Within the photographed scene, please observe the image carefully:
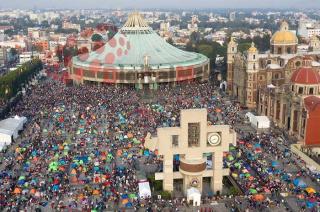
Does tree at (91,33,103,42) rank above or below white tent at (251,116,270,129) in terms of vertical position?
Result: above

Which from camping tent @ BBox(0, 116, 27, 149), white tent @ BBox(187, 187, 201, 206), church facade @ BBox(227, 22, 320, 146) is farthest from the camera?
church facade @ BBox(227, 22, 320, 146)

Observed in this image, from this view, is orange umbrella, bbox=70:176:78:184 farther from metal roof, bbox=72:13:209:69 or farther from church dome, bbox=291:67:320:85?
metal roof, bbox=72:13:209:69

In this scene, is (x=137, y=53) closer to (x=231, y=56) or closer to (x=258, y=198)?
(x=231, y=56)

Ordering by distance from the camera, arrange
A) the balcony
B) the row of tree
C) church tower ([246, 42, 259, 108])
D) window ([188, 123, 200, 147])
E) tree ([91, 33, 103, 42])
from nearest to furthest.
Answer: window ([188, 123, 200, 147]) < the balcony < church tower ([246, 42, 259, 108]) < the row of tree < tree ([91, 33, 103, 42])

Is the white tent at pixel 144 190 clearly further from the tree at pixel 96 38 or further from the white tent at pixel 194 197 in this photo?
the tree at pixel 96 38

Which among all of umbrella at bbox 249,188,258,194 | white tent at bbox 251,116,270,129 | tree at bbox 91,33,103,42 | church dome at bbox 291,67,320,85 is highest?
church dome at bbox 291,67,320,85

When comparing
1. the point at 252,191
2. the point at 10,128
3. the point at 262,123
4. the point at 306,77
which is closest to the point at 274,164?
the point at 252,191

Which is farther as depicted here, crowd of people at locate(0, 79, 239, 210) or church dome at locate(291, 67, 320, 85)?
church dome at locate(291, 67, 320, 85)

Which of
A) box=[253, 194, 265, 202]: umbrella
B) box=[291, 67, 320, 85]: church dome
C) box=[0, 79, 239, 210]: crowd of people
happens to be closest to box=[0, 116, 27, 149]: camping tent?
box=[0, 79, 239, 210]: crowd of people

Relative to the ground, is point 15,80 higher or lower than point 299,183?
higher
